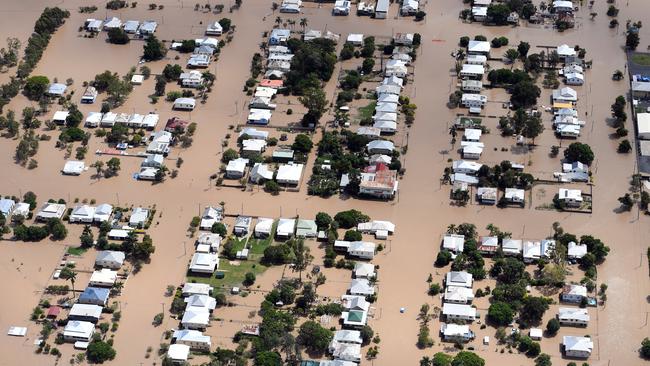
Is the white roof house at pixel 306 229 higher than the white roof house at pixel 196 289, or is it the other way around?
the white roof house at pixel 306 229

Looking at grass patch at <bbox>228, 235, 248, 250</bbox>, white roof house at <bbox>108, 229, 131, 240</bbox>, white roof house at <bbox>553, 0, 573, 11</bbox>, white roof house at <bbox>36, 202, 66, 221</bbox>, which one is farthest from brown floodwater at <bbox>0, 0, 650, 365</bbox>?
grass patch at <bbox>228, 235, 248, 250</bbox>

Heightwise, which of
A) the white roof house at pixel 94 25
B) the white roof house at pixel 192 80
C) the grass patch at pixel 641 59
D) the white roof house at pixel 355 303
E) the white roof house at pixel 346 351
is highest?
the grass patch at pixel 641 59

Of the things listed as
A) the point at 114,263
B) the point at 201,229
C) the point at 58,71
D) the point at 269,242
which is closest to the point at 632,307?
the point at 269,242

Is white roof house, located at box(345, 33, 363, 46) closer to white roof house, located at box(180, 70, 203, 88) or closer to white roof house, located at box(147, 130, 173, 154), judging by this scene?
white roof house, located at box(180, 70, 203, 88)

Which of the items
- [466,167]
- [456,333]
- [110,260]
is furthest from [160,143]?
[456,333]

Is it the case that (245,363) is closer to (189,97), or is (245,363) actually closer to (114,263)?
(114,263)

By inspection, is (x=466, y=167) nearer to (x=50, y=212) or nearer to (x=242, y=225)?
(x=242, y=225)

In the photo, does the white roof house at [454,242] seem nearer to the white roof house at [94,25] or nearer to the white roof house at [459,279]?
the white roof house at [459,279]

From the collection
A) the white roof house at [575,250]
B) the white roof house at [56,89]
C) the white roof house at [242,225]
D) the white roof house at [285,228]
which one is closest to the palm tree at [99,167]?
the white roof house at [56,89]
